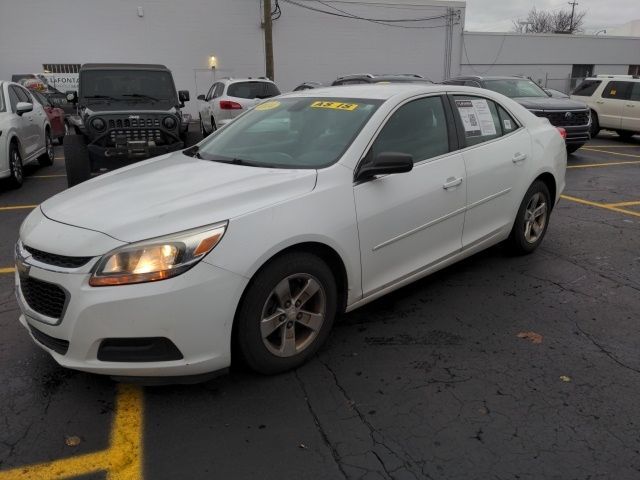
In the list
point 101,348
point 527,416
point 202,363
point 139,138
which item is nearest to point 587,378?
point 527,416

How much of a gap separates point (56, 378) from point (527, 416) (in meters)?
2.65

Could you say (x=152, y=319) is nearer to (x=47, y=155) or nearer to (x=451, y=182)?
(x=451, y=182)

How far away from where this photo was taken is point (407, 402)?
2.92 meters

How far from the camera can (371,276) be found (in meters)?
3.48

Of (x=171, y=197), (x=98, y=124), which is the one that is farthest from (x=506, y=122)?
(x=98, y=124)

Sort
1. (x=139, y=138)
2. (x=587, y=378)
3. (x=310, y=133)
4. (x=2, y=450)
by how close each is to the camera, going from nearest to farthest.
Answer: (x=2, y=450) < (x=587, y=378) < (x=310, y=133) < (x=139, y=138)

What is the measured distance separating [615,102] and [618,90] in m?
0.32

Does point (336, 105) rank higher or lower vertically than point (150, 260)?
higher

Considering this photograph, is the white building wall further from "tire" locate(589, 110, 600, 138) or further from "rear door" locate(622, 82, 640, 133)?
"rear door" locate(622, 82, 640, 133)

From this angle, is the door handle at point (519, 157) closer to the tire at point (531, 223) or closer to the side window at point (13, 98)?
the tire at point (531, 223)

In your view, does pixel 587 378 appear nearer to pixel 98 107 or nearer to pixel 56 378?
pixel 56 378

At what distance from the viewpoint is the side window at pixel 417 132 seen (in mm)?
3676

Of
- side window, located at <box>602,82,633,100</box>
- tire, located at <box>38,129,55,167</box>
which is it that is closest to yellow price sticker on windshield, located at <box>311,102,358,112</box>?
tire, located at <box>38,129,55,167</box>

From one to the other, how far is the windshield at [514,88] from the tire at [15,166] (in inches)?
370
